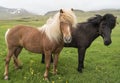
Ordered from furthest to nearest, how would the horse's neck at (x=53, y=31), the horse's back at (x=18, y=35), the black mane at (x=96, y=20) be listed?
the black mane at (x=96, y=20) < the horse's back at (x=18, y=35) < the horse's neck at (x=53, y=31)

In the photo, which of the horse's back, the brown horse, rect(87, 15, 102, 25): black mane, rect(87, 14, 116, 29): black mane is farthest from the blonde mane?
rect(87, 15, 102, 25): black mane

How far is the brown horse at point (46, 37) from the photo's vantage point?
8.15 meters

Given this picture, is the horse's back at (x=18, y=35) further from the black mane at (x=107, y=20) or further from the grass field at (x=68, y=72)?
the black mane at (x=107, y=20)

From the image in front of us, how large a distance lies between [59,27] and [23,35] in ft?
5.65

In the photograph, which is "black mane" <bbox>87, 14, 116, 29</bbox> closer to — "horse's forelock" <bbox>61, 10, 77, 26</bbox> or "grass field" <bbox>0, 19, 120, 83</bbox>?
"horse's forelock" <bbox>61, 10, 77, 26</bbox>

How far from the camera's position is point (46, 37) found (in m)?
8.76

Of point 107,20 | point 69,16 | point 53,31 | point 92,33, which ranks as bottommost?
point 92,33

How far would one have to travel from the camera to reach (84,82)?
348 inches

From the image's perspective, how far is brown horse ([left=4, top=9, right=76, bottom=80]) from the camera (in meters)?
8.15

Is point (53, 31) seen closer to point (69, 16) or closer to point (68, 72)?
point (69, 16)

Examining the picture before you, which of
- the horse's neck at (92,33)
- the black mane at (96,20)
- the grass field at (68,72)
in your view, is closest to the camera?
the grass field at (68,72)

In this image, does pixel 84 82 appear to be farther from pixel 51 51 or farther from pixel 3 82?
pixel 3 82

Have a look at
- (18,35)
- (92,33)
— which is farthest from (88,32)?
(18,35)

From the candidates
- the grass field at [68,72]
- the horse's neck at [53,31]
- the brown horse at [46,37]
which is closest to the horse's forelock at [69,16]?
the brown horse at [46,37]
